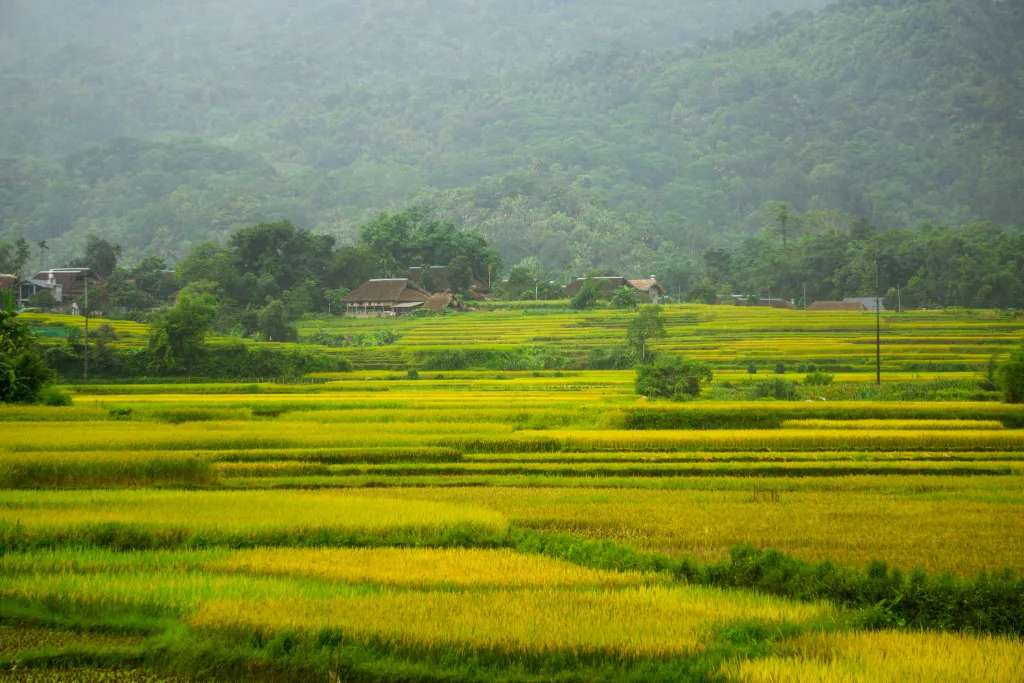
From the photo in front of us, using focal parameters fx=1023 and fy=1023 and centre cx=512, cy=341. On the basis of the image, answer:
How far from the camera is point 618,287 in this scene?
70.6m

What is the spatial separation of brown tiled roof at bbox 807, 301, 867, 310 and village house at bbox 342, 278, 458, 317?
25.6 m

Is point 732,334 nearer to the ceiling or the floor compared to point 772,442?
nearer to the ceiling

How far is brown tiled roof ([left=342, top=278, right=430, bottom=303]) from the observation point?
2456 inches

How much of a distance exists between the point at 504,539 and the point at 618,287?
58.9 meters

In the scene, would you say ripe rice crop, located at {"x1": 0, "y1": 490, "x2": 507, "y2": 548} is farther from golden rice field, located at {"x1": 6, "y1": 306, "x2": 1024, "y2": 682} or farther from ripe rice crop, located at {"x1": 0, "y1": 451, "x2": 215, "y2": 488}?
ripe rice crop, located at {"x1": 0, "y1": 451, "x2": 215, "y2": 488}

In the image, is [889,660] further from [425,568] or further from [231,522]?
[231,522]

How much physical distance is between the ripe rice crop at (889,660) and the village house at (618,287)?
186 ft

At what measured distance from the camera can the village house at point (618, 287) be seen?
68625mm

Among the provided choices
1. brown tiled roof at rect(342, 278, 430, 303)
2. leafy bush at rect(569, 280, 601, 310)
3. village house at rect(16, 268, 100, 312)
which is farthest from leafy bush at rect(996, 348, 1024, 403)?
village house at rect(16, 268, 100, 312)

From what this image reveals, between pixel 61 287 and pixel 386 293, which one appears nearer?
pixel 61 287

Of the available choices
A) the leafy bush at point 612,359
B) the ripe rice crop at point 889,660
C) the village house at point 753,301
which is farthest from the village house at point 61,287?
the ripe rice crop at point 889,660

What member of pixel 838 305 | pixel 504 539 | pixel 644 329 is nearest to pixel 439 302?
pixel 644 329

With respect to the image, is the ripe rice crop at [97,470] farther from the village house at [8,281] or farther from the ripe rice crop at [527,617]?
the village house at [8,281]

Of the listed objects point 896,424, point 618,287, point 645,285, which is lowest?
point 896,424
